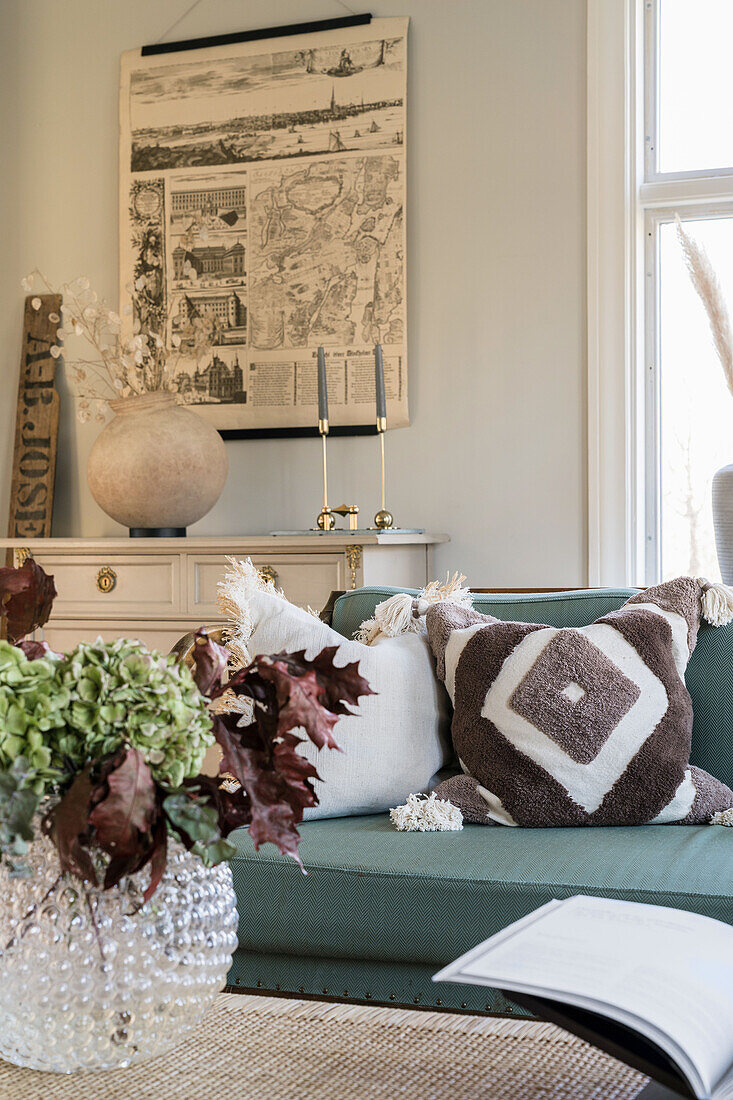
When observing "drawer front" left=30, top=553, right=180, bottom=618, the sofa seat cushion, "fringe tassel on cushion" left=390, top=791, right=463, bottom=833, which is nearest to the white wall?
"drawer front" left=30, top=553, right=180, bottom=618

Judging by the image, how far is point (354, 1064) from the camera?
933mm

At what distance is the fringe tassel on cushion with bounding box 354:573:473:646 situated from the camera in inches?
76.8

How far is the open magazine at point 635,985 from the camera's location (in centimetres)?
75

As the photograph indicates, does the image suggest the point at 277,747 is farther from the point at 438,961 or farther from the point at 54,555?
the point at 54,555

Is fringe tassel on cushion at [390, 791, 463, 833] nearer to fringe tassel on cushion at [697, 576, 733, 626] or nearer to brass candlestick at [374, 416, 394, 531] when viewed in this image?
fringe tassel on cushion at [697, 576, 733, 626]

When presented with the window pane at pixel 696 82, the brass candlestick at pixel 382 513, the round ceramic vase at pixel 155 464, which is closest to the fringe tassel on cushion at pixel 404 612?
the brass candlestick at pixel 382 513

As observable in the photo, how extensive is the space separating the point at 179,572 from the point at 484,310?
1.19m

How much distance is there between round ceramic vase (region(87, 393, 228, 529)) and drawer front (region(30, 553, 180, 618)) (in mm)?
157

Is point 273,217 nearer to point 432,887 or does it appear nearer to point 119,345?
point 119,345

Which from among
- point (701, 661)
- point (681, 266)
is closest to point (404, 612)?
point (701, 661)

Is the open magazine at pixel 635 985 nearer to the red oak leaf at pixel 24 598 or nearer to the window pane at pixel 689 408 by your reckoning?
the red oak leaf at pixel 24 598

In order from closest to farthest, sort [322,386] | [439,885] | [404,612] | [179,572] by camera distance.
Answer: [439,885]
[404,612]
[179,572]
[322,386]

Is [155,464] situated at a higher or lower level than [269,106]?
lower

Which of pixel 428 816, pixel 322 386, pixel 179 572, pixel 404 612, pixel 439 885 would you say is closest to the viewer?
pixel 439 885
